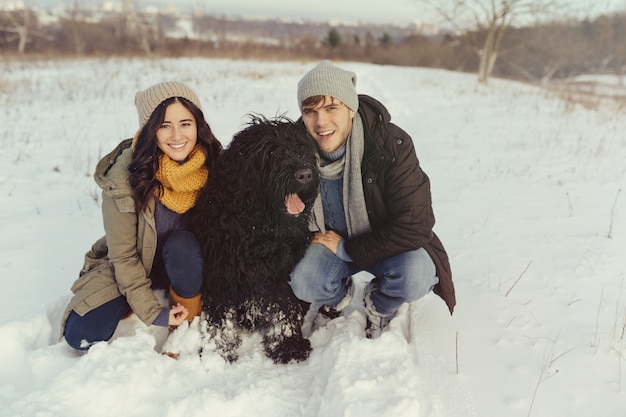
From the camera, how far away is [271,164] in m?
1.95

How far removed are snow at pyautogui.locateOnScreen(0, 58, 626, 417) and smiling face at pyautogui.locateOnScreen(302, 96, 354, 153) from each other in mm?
1055

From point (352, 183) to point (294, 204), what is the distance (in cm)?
34

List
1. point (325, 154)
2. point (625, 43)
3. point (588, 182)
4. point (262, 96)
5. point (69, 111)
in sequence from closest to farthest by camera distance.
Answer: point (325, 154)
point (588, 182)
point (69, 111)
point (262, 96)
point (625, 43)

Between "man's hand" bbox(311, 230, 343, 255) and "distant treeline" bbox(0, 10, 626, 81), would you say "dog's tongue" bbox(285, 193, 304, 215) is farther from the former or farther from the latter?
"distant treeline" bbox(0, 10, 626, 81)

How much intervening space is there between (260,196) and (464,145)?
212 inches

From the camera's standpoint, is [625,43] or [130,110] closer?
[130,110]

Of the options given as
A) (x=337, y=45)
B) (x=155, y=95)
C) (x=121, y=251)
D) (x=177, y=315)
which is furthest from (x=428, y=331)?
(x=337, y=45)

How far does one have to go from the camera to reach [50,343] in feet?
7.55

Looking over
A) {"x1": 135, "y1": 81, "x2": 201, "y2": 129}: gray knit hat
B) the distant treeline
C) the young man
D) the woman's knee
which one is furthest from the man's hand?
the distant treeline

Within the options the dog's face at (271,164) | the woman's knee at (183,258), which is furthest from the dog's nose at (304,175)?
the woman's knee at (183,258)

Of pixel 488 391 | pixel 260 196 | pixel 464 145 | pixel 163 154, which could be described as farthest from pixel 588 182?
pixel 163 154

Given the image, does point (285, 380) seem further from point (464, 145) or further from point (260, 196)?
point (464, 145)

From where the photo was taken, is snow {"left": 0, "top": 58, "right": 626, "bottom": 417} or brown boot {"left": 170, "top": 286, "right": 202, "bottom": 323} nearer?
snow {"left": 0, "top": 58, "right": 626, "bottom": 417}

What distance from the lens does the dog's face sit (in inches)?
77.0
